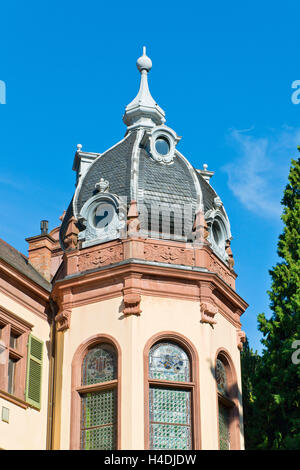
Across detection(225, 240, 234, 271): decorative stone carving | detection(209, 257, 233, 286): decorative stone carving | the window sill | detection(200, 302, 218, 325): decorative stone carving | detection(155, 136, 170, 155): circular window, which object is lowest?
the window sill

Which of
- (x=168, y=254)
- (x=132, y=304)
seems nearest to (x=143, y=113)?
(x=168, y=254)

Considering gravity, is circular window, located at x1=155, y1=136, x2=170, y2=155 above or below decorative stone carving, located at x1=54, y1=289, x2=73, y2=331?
above

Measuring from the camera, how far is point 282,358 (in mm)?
22750

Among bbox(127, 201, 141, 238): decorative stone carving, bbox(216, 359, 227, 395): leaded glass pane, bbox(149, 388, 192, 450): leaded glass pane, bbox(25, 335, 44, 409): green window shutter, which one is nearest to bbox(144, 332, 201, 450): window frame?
bbox(149, 388, 192, 450): leaded glass pane

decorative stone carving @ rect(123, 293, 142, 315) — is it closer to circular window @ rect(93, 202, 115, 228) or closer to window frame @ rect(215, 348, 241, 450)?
window frame @ rect(215, 348, 241, 450)

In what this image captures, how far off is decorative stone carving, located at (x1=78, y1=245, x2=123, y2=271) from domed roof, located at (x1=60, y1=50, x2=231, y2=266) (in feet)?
3.20

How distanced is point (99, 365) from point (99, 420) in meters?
1.38

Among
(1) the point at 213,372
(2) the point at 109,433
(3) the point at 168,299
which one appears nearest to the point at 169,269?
(3) the point at 168,299

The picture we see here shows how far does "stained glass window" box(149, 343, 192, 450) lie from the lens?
21.5m

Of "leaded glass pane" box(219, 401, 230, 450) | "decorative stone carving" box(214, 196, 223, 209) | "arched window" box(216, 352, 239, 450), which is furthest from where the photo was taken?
"decorative stone carving" box(214, 196, 223, 209)

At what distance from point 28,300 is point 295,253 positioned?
7.13 m

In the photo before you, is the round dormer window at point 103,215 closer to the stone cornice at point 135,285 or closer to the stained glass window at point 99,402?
the stone cornice at point 135,285
